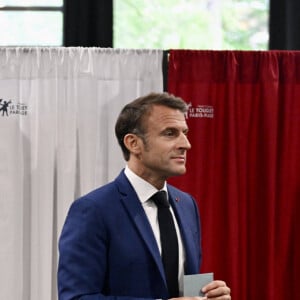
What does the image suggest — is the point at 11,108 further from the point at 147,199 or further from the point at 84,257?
the point at 84,257

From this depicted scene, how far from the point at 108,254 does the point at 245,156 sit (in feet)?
5.75

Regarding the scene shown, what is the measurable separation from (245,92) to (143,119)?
159 centimetres

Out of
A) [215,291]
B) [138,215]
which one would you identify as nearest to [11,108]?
[138,215]

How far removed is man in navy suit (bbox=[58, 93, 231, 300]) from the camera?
64.1 inches

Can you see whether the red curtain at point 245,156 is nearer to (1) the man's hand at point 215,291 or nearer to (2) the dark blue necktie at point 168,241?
(2) the dark blue necktie at point 168,241

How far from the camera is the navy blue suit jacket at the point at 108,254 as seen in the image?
5.30 feet

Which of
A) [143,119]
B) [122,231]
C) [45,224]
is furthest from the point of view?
[45,224]

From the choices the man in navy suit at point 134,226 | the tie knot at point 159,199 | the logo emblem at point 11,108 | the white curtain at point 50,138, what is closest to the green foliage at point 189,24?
the white curtain at point 50,138

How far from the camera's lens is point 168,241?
175cm

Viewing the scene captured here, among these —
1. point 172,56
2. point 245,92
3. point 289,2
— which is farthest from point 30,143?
point 289,2

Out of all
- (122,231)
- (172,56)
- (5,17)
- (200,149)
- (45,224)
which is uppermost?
(5,17)

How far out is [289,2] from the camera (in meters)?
3.73

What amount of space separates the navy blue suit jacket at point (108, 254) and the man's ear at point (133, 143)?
0.18 m

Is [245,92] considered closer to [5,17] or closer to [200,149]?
[200,149]
